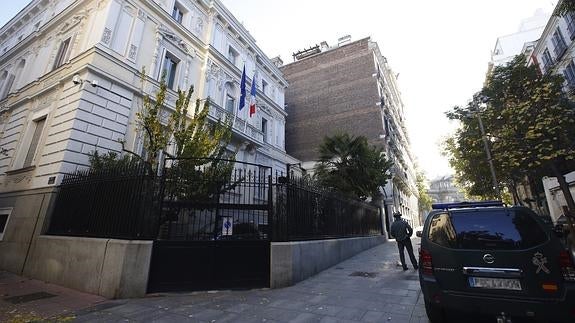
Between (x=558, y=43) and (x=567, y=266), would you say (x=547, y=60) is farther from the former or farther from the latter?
(x=567, y=266)

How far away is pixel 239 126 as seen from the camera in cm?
1634

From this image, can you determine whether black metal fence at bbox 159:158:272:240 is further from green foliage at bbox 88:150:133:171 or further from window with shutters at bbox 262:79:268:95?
window with shutters at bbox 262:79:268:95

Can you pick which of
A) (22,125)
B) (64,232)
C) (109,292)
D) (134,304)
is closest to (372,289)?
(134,304)

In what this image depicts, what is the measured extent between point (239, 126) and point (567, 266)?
583 inches

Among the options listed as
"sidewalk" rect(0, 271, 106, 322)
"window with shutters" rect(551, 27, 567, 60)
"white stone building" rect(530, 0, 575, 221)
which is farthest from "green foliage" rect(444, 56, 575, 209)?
"sidewalk" rect(0, 271, 106, 322)

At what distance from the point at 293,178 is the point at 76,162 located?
741cm

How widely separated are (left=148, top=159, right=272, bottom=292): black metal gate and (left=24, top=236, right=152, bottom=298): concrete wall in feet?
0.95

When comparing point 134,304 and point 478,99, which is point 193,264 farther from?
point 478,99

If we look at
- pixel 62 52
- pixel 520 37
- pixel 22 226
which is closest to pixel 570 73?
pixel 62 52

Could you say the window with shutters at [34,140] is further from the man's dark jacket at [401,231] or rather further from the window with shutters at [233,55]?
the man's dark jacket at [401,231]

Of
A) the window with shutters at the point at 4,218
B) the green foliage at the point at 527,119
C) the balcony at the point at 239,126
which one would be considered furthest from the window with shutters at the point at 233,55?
the green foliage at the point at 527,119

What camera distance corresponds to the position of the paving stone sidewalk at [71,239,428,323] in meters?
4.64

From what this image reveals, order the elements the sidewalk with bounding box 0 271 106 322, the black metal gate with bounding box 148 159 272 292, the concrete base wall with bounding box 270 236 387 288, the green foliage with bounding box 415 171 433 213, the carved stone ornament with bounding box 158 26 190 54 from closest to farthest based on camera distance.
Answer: the sidewalk with bounding box 0 271 106 322, the black metal gate with bounding box 148 159 272 292, the concrete base wall with bounding box 270 236 387 288, the carved stone ornament with bounding box 158 26 190 54, the green foliage with bounding box 415 171 433 213

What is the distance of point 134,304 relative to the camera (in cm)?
545
